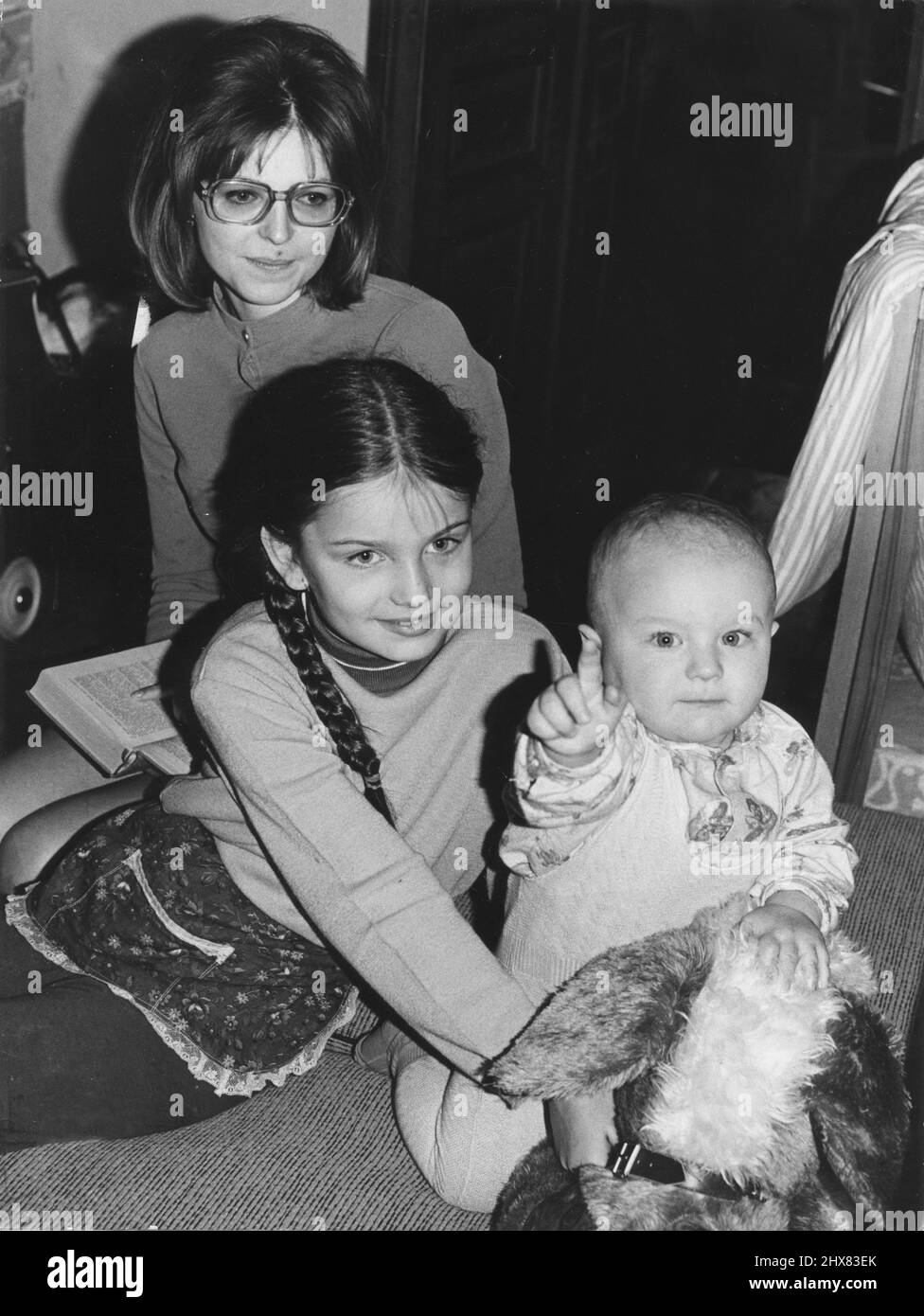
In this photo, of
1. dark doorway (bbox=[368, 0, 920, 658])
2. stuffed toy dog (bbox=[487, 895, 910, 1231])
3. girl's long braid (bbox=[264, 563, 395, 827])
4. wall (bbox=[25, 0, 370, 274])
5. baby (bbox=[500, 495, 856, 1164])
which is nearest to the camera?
stuffed toy dog (bbox=[487, 895, 910, 1231])

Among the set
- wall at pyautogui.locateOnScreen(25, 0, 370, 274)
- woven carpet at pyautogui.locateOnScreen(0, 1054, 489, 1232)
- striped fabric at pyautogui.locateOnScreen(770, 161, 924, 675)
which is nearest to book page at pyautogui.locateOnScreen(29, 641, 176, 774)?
woven carpet at pyautogui.locateOnScreen(0, 1054, 489, 1232)

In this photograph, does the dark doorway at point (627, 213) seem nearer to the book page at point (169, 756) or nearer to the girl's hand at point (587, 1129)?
the book page at point (169, 756)

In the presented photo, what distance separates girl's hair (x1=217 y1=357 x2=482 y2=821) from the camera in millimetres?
1041

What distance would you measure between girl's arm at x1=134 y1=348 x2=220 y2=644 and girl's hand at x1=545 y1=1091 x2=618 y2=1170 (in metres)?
0.84

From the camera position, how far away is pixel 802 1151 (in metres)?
0.83

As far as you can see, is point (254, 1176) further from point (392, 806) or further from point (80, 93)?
point (80, 93)

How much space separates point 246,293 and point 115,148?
3.07ft

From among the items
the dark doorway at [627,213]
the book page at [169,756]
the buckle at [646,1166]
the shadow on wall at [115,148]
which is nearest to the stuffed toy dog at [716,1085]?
the buckle at [646,1166]

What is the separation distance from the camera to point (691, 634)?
96 cm

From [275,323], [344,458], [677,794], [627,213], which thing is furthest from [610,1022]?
[627,213]

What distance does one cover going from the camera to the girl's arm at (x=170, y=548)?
1542mm

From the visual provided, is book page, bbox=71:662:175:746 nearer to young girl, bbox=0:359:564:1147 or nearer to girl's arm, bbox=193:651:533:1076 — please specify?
young girl, bbox=0:359:564:1147

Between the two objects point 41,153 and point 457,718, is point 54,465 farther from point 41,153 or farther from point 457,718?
point 457,718

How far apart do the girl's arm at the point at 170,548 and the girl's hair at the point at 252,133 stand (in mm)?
186
